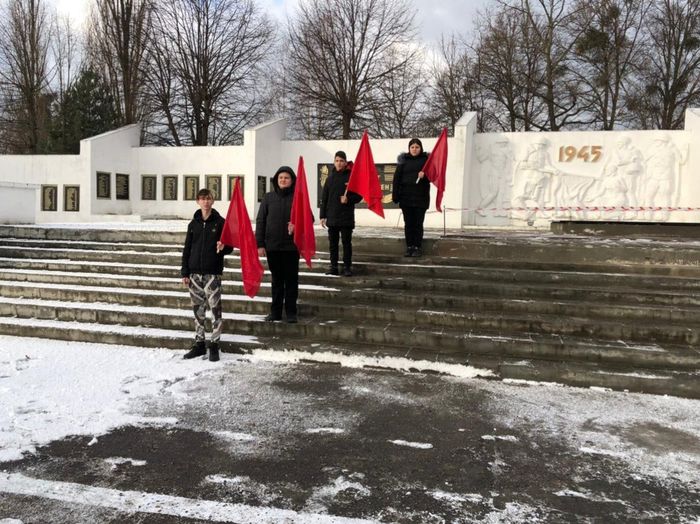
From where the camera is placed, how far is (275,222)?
22.1 feet

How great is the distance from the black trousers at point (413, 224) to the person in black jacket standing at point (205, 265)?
136 inches

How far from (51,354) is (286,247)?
2.98 m

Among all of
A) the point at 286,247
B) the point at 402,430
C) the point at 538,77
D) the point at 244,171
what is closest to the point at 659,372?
the point at 402,430

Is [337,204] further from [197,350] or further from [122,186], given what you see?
[122,186]

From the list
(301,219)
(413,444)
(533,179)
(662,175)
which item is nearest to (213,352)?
(301,219)

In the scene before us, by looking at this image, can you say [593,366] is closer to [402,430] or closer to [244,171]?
[402,430]

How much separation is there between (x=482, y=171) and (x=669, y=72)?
57.1 feet

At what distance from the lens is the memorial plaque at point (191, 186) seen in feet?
65.4

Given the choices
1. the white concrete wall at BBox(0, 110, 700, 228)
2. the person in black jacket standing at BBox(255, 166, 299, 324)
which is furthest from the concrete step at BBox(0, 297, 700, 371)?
the white concrete wall at BBox(0, 110, 700, 228)

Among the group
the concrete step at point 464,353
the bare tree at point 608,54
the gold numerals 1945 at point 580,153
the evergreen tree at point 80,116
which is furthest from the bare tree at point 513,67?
the concrete step at point 464,353

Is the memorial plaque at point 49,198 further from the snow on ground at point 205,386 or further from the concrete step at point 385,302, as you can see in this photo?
the snow on ground at point 205,386

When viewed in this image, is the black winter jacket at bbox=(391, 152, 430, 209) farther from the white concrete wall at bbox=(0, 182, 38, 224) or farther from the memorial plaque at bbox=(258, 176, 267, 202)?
the memorial plaque at bbox=(258, 176, 267, 202)

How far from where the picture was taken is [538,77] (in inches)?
1155

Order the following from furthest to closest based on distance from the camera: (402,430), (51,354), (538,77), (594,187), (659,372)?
(538,77), (594,187), (51,354), (659,372), (402,430)
